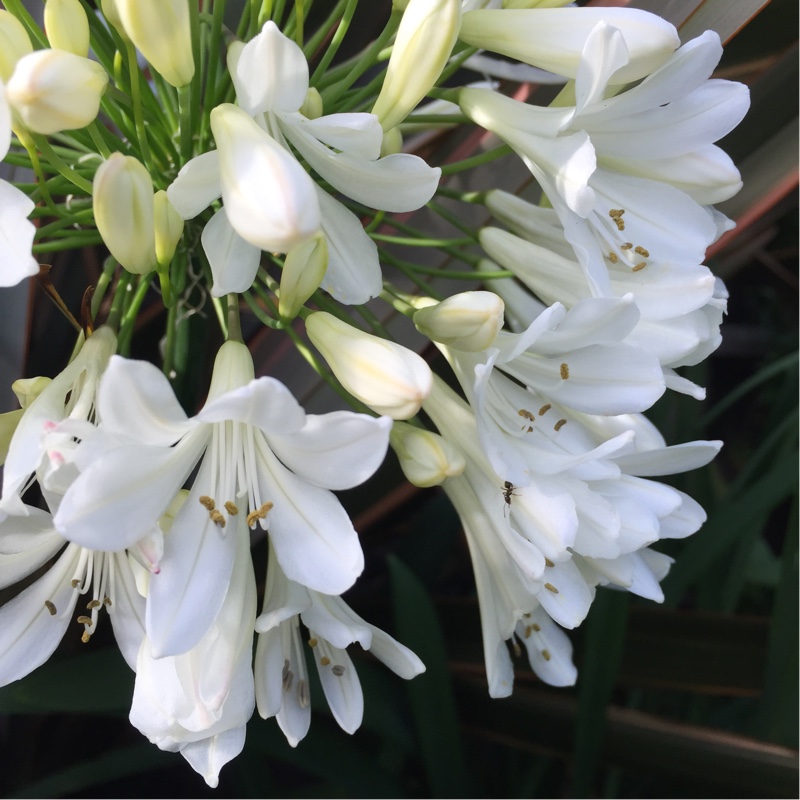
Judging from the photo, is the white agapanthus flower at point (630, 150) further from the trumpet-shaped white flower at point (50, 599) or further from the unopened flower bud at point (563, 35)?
the trumpet-shaped white flower at point (50, 599)

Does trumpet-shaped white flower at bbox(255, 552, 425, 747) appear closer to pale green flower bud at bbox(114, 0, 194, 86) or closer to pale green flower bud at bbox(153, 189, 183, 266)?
pale green flower bud at bbox(153, 189, 183, 266)

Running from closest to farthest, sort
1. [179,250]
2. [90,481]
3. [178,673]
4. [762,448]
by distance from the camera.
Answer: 1. [90,481]
2. [178,673]
3. [179,250]
4. [762,448]

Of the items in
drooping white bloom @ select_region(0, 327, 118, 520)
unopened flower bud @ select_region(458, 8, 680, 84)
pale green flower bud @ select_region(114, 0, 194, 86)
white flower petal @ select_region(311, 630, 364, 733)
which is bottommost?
white flower petal @ select_region(311, 630, 364, 733)

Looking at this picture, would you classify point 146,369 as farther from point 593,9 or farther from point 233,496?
point 593,9

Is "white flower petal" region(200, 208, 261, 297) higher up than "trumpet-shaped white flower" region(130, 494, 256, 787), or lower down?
higher up

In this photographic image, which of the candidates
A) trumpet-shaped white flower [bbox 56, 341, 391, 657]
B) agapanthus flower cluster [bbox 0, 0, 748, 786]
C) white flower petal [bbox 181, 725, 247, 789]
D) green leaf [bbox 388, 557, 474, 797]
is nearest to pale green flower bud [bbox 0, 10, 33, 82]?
agapanthus flower cluster [bbox 0, 0, 748, 786]

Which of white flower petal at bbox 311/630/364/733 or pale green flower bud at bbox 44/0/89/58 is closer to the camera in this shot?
pale green flower bud at bbox 44/0/89/58

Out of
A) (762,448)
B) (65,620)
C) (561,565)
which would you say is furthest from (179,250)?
(762,448)
